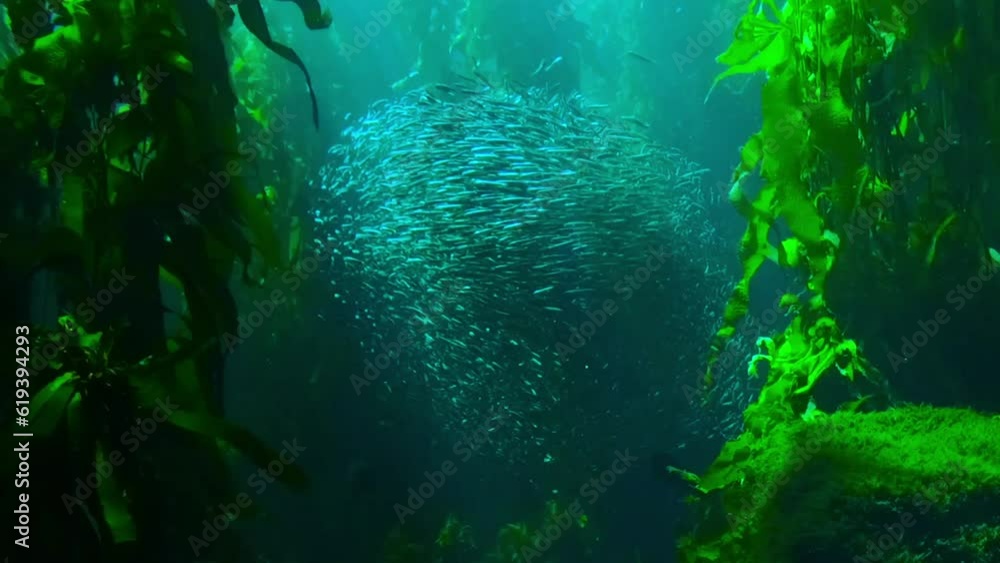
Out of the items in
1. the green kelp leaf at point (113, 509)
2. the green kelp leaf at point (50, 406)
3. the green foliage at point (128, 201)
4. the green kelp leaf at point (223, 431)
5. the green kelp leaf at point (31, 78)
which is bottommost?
the green kelp leaf at point (113, 509)

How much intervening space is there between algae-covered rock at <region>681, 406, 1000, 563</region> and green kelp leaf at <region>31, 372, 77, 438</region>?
7.46 ft

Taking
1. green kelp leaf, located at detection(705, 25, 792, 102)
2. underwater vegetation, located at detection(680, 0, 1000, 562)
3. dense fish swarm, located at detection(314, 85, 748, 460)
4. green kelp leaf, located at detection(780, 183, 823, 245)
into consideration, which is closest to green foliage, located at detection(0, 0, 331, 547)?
underwater vegetation, located at detection(680, 0, 1000, 562)

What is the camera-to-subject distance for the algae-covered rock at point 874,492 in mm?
2238

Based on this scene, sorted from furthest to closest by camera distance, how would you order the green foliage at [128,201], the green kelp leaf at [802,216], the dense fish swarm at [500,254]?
1. the dense fish swarm at [500,254]
2. the green kelp leaf at [802,216]
3. the green foliage at [128,201]

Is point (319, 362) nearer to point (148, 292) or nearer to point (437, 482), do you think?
point (437, 482)

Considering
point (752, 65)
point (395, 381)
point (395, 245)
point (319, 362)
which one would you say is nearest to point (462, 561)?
point (395, 381)

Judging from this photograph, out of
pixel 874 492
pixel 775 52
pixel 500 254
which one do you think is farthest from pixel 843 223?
pixel 500 254

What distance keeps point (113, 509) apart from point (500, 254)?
8.95ft

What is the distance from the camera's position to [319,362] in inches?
192

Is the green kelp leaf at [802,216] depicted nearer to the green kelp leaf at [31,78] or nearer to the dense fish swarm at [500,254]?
the dense fish swarm at [500,254]

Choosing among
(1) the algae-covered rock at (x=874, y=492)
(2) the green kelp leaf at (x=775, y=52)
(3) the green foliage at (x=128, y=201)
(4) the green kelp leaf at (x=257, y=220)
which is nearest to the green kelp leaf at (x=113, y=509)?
(3) the green foliage at (x=128, y=201)

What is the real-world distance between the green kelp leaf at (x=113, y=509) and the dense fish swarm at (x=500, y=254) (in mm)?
2486

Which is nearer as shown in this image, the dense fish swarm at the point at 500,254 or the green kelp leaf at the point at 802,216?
the green kelp leaf at the point at 802,216

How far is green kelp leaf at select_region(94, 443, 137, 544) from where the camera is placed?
2148mm
